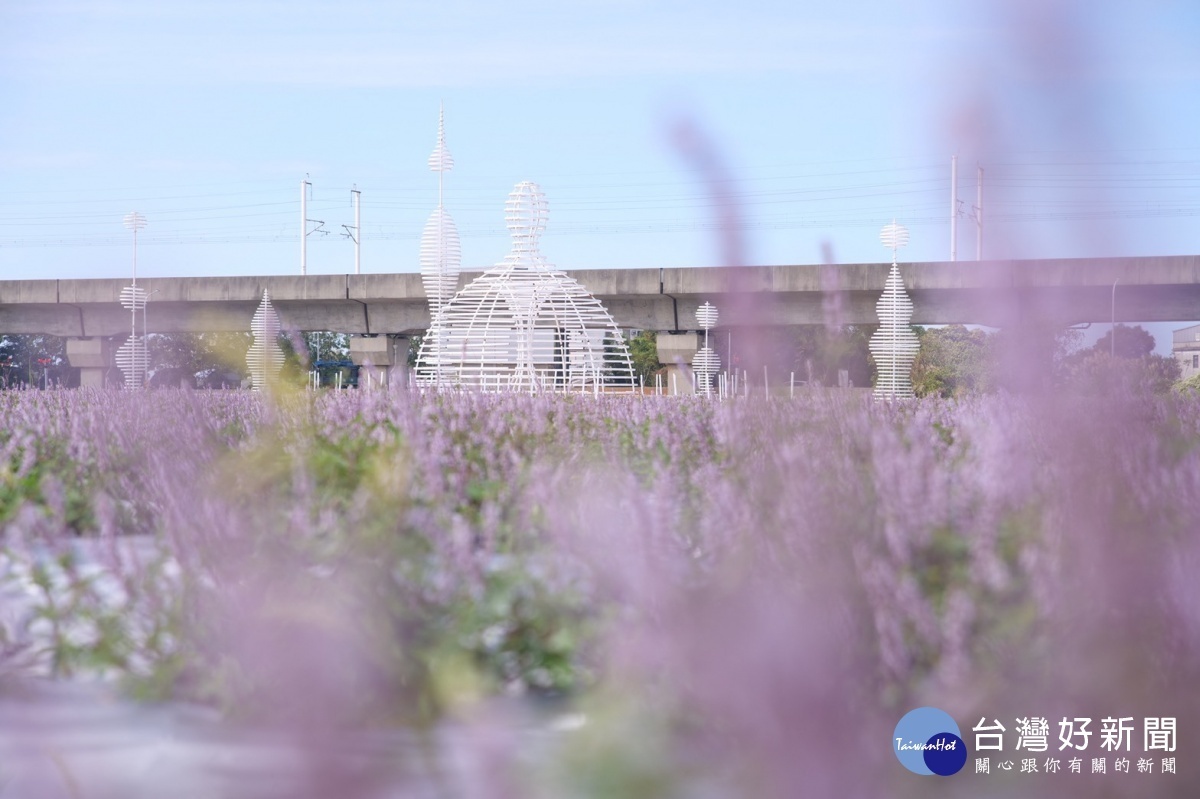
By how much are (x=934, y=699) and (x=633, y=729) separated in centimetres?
68

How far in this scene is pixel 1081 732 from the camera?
1195mm

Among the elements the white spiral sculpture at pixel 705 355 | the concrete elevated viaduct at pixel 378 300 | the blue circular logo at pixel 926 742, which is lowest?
the blue circular logo at pixel 926 742

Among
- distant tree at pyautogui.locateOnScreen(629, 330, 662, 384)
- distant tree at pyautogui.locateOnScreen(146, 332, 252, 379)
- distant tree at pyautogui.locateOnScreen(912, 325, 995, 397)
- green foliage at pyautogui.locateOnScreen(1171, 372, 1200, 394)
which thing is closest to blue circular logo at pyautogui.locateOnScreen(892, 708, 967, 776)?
distant tree at pyautogui.locateOnScreen(146, 332, 252, 379)

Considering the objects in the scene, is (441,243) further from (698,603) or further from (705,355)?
(698,603)

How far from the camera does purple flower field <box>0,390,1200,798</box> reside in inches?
31.3

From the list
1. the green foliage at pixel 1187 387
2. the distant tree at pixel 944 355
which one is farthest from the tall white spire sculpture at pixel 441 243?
the distant tree at pixel 944 355

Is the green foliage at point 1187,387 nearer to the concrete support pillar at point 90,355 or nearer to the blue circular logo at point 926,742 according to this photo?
the blue circular logo at point 926,742

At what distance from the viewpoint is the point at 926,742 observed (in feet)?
4.45

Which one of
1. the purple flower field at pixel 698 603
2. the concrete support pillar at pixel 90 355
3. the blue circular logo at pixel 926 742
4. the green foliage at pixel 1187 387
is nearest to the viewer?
the purple flower field at pixel 698 603

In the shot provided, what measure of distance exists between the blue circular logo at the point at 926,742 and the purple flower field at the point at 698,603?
18mm

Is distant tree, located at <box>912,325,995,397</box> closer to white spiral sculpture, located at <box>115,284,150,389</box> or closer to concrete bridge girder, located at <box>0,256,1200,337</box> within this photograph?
concrete bridge girder, located at <box>0,256,1200,337</box>

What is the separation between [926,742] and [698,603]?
0.47m

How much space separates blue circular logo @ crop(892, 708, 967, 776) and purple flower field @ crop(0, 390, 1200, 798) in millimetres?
18

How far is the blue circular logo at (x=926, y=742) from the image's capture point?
135 centimetres
